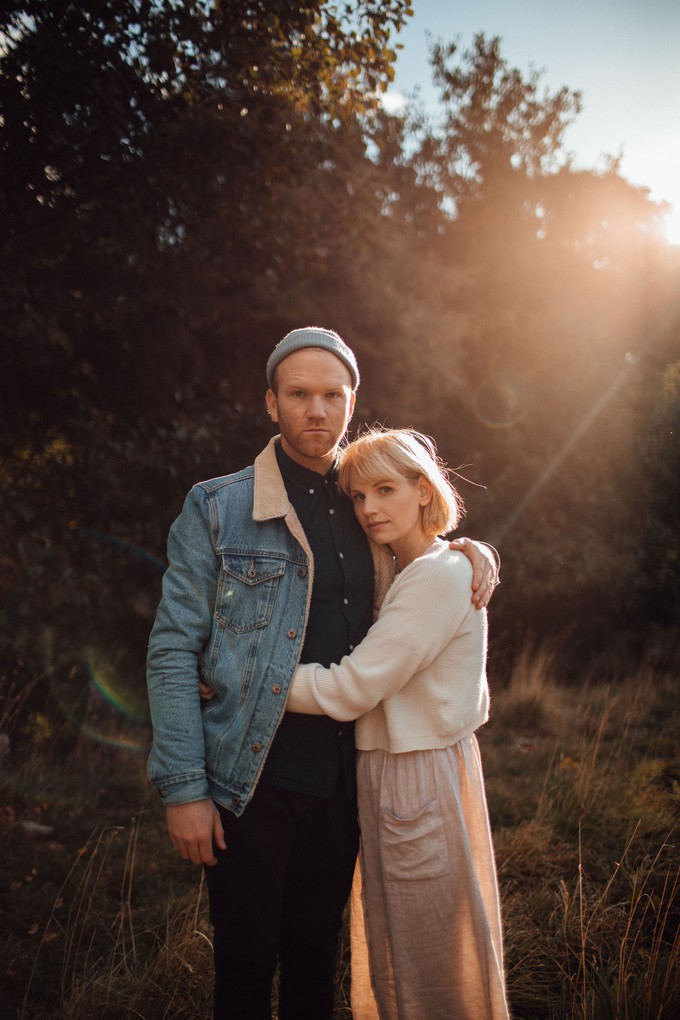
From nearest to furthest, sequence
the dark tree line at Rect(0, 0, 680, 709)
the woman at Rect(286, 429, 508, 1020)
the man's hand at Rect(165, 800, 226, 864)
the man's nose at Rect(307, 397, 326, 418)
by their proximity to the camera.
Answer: the man's hand at Rect(165, 800, 226, 864) < the woman at Rect(286, 429, 508, 1020) < the man's nose at Rect(307, 397, 326, 418) < the dark tree line at Rect(0, 0, 680, 709)

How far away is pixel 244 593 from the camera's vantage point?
2037 mm

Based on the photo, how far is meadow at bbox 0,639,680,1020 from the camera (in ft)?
8.54

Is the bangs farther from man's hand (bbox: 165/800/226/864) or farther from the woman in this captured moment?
man's hand (bbox: 165/800/226/864)

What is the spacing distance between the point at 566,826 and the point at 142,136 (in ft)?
16.2

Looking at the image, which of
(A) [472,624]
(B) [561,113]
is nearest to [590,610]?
(A) [472,624]

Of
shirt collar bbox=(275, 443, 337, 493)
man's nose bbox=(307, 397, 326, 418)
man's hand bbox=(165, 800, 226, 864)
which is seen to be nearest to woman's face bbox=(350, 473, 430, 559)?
shirt collar bbox=(275, 443, 337, 493)

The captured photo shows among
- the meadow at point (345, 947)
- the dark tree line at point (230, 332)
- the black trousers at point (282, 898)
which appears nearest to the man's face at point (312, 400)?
the black trousers at point (282, 898)

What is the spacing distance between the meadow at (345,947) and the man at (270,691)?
86cm

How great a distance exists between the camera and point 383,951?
83.9 inches

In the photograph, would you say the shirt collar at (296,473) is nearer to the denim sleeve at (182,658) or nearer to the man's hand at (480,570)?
the denim sleeve at (182,658)

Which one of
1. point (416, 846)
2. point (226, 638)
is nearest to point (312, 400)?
point (226, 638)

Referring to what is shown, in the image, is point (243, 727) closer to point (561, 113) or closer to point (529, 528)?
point (529, 528)

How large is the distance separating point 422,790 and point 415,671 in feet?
1.12

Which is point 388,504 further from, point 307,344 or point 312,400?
point 307,344
